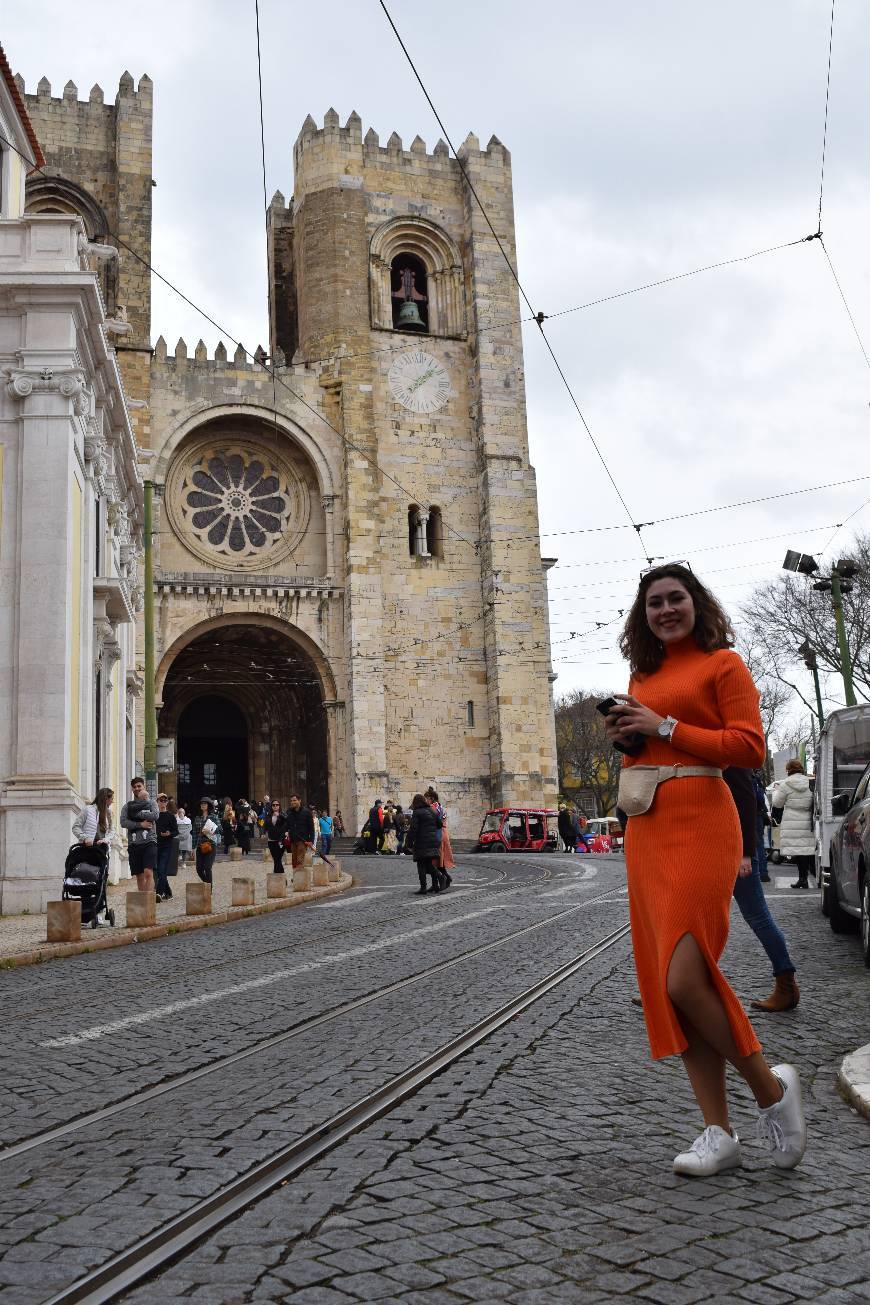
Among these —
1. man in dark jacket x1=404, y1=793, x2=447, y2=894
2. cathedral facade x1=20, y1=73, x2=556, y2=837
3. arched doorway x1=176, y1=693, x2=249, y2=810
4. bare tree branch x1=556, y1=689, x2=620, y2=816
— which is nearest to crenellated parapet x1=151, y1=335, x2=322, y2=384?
cathedral facade x1=20, y1=73, x2=556, y2=837

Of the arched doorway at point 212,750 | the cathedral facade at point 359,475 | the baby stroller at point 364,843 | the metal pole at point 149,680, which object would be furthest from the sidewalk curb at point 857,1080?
the arched doorway at point 212,750

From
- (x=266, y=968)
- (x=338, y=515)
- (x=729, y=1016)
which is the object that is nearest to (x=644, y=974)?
(x=729, y=1016)

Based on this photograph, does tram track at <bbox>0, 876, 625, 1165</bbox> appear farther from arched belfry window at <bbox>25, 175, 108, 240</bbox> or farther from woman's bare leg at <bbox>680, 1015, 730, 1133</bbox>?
arched belfry window at <bbox>25, 175, 108, 240</bbox>

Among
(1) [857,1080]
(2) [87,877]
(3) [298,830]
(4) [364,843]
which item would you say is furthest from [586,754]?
(1) [857,1080]

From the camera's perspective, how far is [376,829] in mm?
31547

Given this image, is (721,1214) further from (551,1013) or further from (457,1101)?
(551,1013)

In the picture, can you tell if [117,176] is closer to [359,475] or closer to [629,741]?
[359,475]

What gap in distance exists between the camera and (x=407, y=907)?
45.4ft

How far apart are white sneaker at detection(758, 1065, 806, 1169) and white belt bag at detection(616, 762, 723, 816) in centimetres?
75

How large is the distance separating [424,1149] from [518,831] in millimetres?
30461

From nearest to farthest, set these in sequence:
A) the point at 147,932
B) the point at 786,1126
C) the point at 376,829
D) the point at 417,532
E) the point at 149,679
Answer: the point at 786,1126, the point at 147,932, the point at 149,679, the point at 376,829, the point at 417,532

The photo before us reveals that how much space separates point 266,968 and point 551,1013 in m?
2.88

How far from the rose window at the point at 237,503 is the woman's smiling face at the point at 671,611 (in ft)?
108

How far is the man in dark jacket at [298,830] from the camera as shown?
802 inches
